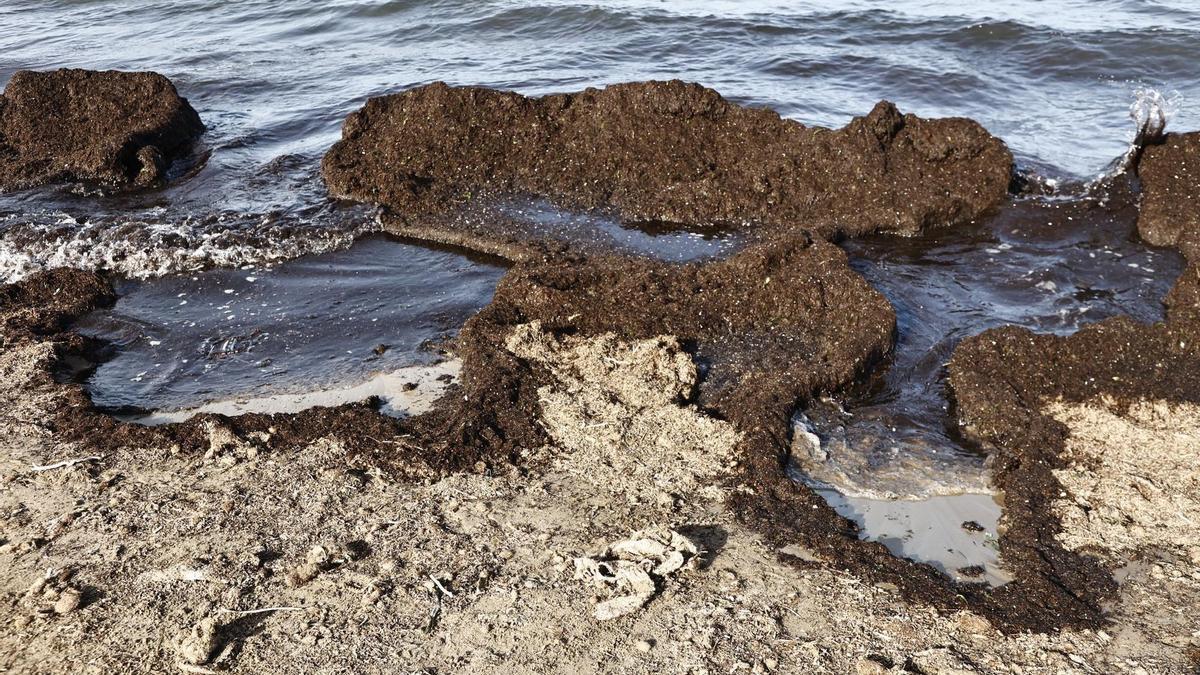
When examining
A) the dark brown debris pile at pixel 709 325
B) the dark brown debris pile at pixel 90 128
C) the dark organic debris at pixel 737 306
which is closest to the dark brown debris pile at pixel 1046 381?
the dark organic debris at pixel 737 306

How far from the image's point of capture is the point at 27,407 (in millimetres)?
4578

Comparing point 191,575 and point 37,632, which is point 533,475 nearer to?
point 191,575

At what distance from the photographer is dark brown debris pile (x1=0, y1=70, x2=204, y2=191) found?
7941 mm

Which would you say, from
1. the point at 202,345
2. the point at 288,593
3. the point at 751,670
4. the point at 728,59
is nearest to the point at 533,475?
the point at 288,593

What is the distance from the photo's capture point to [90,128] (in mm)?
8531

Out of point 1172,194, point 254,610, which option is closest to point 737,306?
point 254,610

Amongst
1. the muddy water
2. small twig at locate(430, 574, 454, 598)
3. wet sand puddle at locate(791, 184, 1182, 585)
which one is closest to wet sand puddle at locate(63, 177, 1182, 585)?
wet sand puddle at locate(791, 184, 1182, 585)

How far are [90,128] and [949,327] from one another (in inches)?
299

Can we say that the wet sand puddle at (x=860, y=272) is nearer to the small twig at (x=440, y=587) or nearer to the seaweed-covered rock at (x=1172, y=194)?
the seaweed-covered rock at (x=1172, y=194)

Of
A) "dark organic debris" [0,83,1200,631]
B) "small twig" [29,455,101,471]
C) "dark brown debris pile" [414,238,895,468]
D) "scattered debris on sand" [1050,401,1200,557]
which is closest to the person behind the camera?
"scattered debris on sand" [1050,401,1200,557]

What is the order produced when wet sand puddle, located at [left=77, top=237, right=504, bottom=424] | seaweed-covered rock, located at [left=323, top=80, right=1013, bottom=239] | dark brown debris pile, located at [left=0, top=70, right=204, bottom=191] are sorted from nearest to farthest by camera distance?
wet sand puddle, located at [left=77, top=237, right=504, bottom=424]
seaweed-covered rock, located at [left=323, top=80, right=1013, bottom=239]
dark brown debris pile, located at [left=0, top=70, right=204, bottom=191]

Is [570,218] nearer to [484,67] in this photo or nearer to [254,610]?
[254,610]

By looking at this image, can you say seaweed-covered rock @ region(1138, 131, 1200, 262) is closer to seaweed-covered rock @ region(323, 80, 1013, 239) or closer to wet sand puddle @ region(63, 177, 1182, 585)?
wet sand puddle @ region(63, 177, 1182, 585)

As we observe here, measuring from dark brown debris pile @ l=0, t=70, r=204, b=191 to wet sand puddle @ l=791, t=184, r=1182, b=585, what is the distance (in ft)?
20.1
